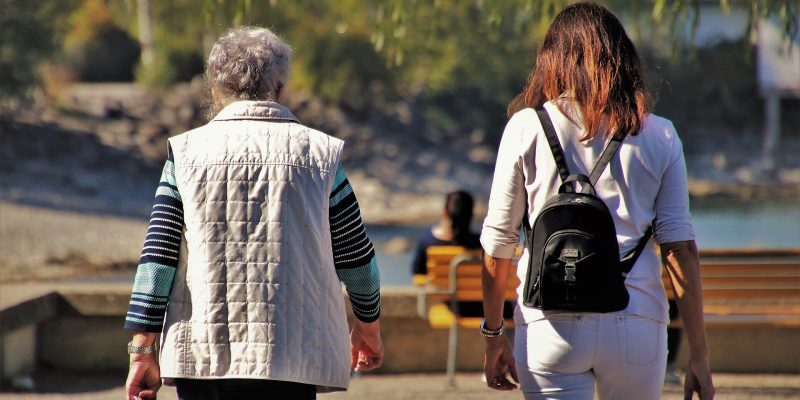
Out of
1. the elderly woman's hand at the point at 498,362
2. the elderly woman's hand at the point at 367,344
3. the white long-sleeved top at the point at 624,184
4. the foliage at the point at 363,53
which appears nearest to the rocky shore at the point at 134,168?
the foliage at the point at 363,53

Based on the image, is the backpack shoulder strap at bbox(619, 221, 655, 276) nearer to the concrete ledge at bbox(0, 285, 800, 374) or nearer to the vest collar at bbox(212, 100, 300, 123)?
the vest collar at bbox(212, 100, 300, 123)

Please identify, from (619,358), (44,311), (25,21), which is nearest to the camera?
(619,358)

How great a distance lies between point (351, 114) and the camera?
1535 inches

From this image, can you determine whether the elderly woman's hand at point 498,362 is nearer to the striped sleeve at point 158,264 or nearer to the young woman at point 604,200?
Answer: the young woman at point 604,200

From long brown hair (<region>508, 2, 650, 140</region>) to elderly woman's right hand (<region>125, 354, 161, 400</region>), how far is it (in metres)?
1.20

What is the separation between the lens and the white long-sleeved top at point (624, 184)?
2.71 metres

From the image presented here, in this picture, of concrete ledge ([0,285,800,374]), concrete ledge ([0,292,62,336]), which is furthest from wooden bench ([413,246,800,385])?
concrete ledge ([0,292,62,336])

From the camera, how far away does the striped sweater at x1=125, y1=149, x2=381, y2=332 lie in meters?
2.75

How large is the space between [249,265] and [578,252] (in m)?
0.82

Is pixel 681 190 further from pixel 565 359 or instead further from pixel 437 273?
pixel 437 273

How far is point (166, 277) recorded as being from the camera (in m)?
2.76

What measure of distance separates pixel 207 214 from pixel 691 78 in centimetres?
4702

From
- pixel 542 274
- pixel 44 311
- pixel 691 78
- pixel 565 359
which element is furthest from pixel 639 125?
pixel 691 78

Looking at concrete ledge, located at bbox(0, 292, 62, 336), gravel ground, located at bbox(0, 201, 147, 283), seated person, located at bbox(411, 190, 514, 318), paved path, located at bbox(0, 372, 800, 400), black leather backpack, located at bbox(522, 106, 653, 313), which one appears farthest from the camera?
gravel ground, located at bbox(0, 201, 147, 283)
